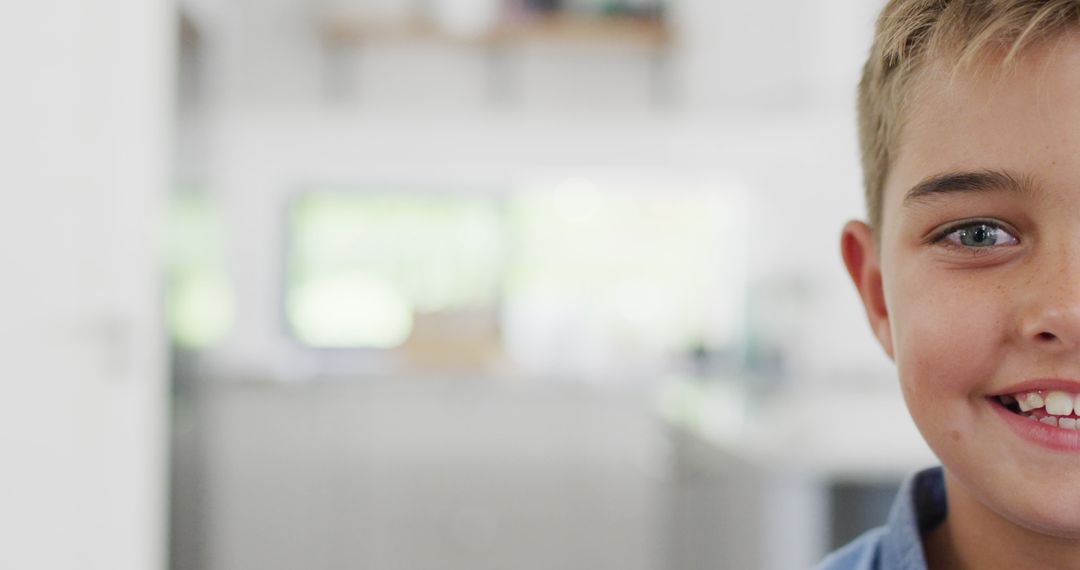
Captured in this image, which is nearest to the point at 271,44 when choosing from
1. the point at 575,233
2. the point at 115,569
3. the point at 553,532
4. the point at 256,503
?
the point at 575,233

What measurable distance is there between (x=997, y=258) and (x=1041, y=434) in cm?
12

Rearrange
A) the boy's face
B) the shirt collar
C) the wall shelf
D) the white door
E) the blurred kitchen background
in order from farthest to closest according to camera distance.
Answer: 1. the wall shelf
2. the blurred kitchen background
3. the white door
4. the shirt collar
5. the boy's face

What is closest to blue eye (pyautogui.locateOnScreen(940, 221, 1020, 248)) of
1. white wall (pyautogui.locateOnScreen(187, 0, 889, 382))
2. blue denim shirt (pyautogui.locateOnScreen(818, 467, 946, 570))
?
blue denim shirt (pyautogui.locateOnScreen(818, 467, 946, 570))

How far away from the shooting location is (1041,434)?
0.69 meters

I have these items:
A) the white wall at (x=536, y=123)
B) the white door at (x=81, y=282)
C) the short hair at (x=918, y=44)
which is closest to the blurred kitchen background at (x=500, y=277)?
the white wall at (x=536, y=123)

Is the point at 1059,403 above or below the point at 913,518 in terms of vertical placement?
above

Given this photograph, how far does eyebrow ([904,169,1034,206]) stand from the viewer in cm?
69

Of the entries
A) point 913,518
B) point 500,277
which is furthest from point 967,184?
point 500,277

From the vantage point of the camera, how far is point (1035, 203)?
68 centimetres

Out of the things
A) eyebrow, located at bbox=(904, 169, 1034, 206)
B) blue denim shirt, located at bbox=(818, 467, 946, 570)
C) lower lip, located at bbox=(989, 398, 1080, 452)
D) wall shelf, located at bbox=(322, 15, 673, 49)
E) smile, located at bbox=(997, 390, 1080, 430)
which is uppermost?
wall shelf, located at bbox=(322, 15, 673, 49)

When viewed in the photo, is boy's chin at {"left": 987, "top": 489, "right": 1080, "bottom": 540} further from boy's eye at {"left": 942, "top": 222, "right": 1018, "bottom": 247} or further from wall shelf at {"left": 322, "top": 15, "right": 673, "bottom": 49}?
wall shelf at {"left": 322, "top": 15, "right": 673, "bottom": 49}

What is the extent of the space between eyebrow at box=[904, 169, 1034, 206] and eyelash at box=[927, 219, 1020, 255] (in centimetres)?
2

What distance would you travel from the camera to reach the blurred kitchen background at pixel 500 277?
3.16m

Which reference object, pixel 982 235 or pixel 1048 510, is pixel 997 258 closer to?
pixel 982 235
